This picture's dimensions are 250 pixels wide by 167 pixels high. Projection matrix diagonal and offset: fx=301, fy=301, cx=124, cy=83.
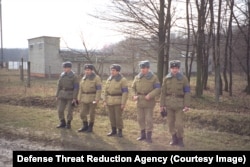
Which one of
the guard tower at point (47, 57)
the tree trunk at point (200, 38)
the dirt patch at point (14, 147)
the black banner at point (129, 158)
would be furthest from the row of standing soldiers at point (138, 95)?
the guard tower at point (47, 57)

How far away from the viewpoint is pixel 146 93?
708 cm

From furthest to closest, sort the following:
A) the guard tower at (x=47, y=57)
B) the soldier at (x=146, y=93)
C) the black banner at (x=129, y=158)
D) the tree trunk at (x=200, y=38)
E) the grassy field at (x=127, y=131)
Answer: the guard tower at (x=47, y=57) < the tree trunk at (x=200, y=38) < the soldier at (x=146, y=93) < the grassy field at (x=127, y=131) < the black banner at (x=129, y=158)

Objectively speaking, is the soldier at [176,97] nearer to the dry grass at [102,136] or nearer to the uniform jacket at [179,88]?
the uniform jacket at [179,88]

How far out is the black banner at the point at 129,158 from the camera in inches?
213

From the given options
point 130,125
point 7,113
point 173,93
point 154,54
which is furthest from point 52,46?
point 173,93

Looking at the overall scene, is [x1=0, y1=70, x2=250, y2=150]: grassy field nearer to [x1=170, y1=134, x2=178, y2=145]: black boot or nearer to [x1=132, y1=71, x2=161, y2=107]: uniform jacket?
[x1=170, y1=134, x2=178, y2=145]: black boot


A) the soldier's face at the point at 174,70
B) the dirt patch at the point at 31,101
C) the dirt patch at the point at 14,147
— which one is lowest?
the dirt patch at the point at 14,147

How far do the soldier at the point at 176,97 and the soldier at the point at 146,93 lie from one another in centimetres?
26

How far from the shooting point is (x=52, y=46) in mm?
33844

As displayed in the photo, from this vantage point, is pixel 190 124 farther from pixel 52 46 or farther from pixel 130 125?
pixel 52 46

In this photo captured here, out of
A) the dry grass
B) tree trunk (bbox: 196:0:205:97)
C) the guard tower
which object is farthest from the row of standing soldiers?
the guard tower

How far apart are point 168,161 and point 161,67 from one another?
30.3ft

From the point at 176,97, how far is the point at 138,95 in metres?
0.94

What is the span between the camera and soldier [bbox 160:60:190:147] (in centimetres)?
673
